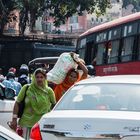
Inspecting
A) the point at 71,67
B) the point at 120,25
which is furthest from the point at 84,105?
the point at 120,25

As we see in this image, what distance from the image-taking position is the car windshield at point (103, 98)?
695cm

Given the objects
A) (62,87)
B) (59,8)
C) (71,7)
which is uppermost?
(71,7)

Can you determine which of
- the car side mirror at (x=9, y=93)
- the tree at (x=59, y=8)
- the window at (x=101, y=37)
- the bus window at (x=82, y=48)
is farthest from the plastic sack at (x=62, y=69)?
the tree at (x=59, y=8)

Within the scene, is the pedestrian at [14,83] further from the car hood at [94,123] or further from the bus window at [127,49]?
the car hood at [94,123]

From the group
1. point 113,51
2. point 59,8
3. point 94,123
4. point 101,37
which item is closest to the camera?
point 94,123

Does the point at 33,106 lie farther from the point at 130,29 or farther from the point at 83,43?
the point at 83,43

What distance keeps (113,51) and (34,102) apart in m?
11.3

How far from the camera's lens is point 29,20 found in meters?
40.1

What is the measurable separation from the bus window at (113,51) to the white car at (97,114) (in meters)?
12.0

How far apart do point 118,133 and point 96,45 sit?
624 inches

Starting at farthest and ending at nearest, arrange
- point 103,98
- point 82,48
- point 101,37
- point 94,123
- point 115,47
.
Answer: point 82,48
point 101,37
point 115,47
point 103,98
point 94,123

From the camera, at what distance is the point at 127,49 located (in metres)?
18.9

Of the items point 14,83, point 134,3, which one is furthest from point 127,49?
point 134,3

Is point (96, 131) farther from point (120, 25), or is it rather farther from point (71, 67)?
point (120, 25)
